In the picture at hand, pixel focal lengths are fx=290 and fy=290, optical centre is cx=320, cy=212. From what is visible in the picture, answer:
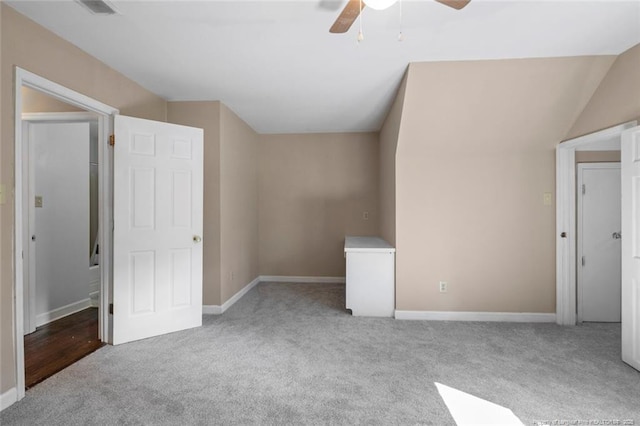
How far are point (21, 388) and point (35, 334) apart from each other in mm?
1394

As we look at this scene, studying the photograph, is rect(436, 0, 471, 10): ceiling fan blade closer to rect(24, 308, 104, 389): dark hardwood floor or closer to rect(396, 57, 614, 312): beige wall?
rect(396, 57, 614, 312): beige wall

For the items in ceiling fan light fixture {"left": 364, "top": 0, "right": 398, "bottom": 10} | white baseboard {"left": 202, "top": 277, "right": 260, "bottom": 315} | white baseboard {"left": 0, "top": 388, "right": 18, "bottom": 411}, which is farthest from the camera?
white baseboard {"left": 202, "top": 277, "right": 260, "bottom": 315}

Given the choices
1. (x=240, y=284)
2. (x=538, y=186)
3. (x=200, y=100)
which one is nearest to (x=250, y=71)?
(x=200, y=100)

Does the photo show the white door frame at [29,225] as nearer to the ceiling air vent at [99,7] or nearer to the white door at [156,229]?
the white door at [156,229]

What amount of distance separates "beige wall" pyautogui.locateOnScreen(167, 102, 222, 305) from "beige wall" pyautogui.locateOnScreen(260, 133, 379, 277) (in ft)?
5.50

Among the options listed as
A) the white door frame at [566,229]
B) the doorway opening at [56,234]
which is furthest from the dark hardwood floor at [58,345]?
the white door frame at [566,229]

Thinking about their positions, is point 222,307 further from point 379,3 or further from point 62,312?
point 379,3

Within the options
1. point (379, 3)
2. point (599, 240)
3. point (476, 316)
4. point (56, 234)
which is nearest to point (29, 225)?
point (56, 234)

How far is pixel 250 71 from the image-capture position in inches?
110

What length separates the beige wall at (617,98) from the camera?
2.40 m

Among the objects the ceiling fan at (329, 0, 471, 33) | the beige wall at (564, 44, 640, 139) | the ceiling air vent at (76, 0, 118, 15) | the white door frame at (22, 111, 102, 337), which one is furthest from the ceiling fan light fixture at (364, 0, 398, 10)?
the white door frame at (22, 111, 102, 337)

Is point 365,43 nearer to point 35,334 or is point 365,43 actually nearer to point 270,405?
point 270,405

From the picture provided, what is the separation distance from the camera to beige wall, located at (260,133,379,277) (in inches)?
203

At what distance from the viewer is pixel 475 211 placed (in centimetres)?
334
